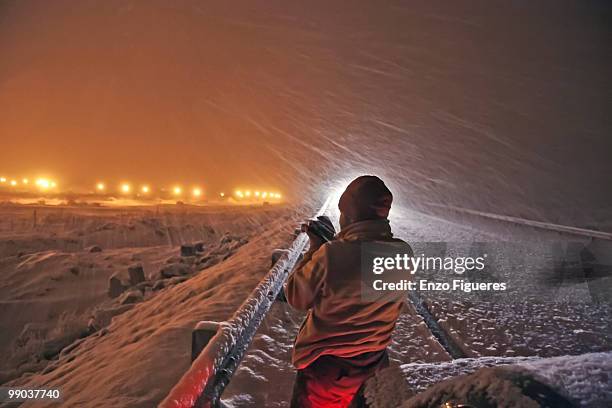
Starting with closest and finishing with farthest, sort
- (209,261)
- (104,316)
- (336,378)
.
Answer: (336,378), (104,316), (209,261)

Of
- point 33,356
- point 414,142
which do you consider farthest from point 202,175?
point 33,356

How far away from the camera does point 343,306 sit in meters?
2.16

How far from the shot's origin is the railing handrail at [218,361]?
2032mm

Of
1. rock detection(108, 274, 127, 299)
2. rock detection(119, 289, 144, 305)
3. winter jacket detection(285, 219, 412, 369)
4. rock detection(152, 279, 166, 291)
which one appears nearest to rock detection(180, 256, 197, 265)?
rock detection(152, 279, 166, 291)

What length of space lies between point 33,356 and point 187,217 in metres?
20.3

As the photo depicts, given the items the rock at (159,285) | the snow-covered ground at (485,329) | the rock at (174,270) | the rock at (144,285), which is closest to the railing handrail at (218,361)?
the snow-covered ground at (485,329)

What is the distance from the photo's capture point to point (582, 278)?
25.3 ft

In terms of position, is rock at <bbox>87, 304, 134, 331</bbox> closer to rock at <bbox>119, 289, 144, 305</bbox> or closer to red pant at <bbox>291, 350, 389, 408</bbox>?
rock at <bbox>119, 289, 144, 305</bbox>

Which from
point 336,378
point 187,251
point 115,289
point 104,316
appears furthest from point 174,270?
point 336,378

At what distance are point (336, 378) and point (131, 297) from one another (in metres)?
7.54

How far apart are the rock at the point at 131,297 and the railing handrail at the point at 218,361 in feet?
18.9

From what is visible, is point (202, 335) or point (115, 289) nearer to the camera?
point (202, 335)

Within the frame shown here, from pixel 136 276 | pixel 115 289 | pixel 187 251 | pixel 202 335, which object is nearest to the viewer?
pixel 202 335

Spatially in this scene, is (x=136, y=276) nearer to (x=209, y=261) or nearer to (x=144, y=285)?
(x=144, y=285)
